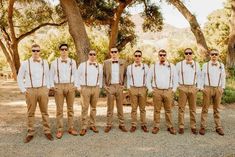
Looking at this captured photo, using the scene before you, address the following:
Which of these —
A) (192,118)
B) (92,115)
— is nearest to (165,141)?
(192,118)

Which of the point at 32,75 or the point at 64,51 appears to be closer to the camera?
the point at 32,75

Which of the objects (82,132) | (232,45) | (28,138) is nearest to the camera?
(28,138)

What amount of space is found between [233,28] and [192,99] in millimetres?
12134

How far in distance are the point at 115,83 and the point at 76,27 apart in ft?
20.1

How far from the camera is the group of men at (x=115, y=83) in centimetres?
906

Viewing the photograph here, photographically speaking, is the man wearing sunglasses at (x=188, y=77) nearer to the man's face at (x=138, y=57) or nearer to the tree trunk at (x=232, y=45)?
the man's face at (x=138, y=57)

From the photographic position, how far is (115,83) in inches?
388

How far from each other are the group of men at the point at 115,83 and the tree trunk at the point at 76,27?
5854 mm

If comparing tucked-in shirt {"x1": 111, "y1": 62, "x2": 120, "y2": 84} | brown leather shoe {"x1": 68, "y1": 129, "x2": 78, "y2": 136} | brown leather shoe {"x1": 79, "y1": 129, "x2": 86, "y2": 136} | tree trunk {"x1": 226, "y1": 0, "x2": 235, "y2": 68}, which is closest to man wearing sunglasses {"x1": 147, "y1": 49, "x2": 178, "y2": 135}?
tucked-in shirt {"x1": 111, "y1": 62, "x2": 120, "y2": 84}

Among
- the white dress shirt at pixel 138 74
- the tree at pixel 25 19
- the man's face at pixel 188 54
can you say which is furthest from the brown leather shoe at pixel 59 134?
the tree at pixel 25 19

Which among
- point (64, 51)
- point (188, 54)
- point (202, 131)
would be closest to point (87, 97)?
point (64, 51)

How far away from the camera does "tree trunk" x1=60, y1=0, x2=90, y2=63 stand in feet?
50.5

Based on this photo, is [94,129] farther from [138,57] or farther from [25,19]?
[25,19]

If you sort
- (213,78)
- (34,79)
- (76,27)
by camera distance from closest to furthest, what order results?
1. (34,79)
2. (213,78)
3. (76,27)
